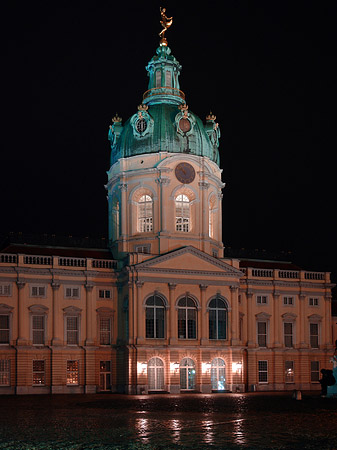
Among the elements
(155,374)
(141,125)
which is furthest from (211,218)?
(155,374)

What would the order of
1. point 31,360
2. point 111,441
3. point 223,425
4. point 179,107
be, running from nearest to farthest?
point 111,441 → point 223,425 → point 31,360 → point 179,107

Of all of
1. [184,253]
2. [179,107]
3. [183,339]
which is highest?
[179,107]

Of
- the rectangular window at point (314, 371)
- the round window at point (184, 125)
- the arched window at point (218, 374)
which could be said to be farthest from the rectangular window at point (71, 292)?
the rectangular window at point (314, 371)

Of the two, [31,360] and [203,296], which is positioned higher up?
[203,296]

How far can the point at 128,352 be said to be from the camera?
60.7m

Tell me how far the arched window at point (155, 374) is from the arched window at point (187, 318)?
2.76 metres

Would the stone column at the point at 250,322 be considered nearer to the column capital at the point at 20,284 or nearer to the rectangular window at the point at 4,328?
the column capital at the point at 20,284

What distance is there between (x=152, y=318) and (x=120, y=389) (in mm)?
6368

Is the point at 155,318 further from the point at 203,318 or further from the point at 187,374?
the point at 187,374

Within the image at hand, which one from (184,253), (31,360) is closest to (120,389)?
(31,360)

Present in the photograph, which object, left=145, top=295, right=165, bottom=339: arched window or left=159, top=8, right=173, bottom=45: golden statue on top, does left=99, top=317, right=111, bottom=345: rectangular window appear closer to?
left=145, top=295, right=165, bottom=339: arched window

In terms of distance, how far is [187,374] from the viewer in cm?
6203

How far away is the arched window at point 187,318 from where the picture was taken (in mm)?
62156

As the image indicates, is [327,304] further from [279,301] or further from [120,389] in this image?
[120,389]
